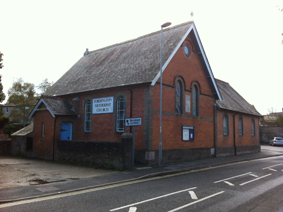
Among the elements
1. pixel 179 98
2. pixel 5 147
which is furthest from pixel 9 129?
pixel 179 98

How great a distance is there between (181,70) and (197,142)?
6.33 meters

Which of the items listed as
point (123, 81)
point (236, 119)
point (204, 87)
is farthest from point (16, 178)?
point (236, 119)

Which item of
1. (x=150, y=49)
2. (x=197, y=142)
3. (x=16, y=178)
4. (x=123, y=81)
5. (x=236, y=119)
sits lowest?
(x=16, y=178)

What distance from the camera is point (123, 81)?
18500mm

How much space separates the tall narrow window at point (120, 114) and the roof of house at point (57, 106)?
4852mm

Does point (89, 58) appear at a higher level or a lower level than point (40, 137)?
higher

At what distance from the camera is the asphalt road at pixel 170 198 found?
712 centimetres

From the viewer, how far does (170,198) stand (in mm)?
8094

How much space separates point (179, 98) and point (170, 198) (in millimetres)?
12681

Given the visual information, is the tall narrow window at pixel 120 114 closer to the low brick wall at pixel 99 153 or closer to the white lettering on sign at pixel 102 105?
the white lettering on sign at pixel 102 105

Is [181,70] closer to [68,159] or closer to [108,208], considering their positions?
[68,159]

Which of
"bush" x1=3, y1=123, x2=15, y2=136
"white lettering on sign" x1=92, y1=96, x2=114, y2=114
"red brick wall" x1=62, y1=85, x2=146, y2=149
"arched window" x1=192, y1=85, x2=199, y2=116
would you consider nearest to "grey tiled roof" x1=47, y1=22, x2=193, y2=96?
"red brick wall" x1=62, y1=85, x2=146, y2=149

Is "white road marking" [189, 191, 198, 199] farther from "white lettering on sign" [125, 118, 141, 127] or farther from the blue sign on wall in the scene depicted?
the blue sign on wall

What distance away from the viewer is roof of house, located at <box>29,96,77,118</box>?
20.3 m
